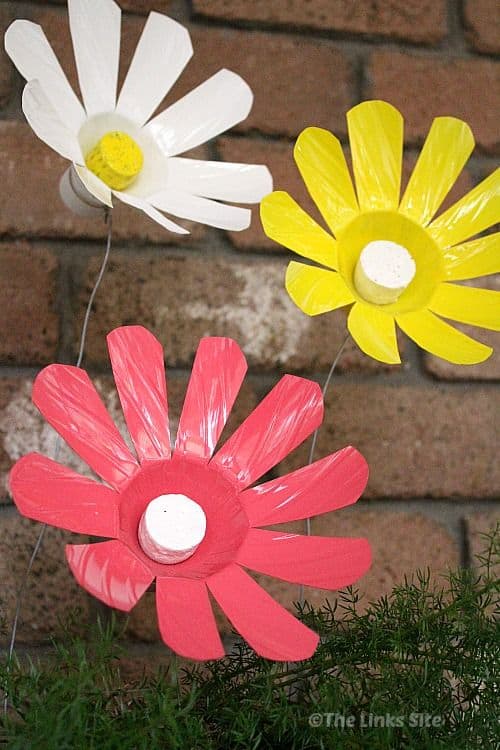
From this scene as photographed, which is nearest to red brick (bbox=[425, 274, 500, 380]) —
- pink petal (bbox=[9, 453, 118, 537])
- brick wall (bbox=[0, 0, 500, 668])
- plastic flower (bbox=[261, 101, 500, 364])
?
brick wall (bbox=[0, 0, 500, 668])

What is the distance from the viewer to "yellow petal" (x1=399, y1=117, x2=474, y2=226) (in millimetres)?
648

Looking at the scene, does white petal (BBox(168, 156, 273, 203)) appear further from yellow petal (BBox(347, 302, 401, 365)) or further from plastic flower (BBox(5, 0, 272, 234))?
yellow petal (BBox(347, 302, 401, 365))

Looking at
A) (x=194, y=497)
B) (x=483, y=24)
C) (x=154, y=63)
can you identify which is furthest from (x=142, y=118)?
(x=483, y=24)

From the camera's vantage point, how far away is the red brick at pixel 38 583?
2.23ft

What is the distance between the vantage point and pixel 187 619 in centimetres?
48

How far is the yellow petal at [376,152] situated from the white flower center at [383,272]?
5 cm

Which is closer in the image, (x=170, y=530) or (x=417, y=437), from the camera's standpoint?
(x=170, y=530)

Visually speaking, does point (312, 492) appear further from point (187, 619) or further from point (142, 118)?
point (142, 118)

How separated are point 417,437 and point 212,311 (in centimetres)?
20

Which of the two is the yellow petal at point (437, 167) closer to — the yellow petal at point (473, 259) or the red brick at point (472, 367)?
the yellow petal at point (473, 259)

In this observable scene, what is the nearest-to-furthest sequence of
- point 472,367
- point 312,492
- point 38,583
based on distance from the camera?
point 312,492 → point 38,583 → point 472,367

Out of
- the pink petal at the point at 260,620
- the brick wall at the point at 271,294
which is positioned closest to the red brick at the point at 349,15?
the brick wall at the point at 271,294

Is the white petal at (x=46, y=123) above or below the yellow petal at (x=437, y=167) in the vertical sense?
below

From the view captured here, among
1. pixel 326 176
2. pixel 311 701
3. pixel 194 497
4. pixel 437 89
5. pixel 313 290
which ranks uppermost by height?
pixel 437 89
